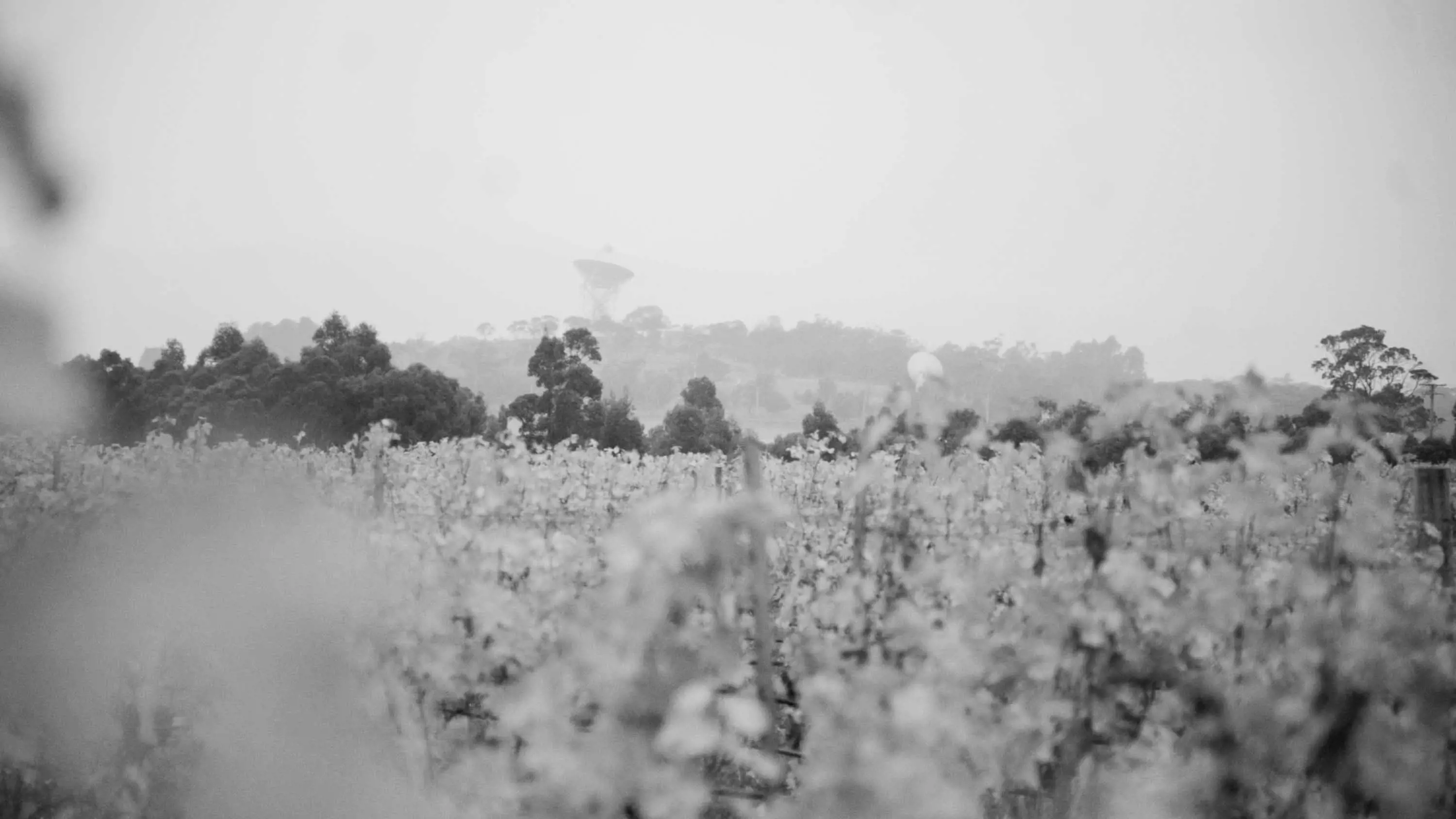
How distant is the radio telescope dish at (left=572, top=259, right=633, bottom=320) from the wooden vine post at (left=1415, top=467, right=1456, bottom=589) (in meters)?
91.4

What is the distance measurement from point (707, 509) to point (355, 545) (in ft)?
13.1

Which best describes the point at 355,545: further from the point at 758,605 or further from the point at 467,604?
the point at 758,605

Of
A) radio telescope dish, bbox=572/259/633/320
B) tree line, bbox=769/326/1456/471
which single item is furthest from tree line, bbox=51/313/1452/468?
radio telescope dish, bbox=572/259/633/320

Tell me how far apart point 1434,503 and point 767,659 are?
5140 millimetres

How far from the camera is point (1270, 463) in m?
3.14

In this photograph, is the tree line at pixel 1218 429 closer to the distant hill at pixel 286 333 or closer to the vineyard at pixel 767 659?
the vineyard at pixel 767 659

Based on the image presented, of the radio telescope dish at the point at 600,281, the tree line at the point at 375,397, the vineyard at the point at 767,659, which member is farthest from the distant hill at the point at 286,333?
A: the vineyard at the point at 767,659

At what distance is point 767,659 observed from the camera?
2.82 meters

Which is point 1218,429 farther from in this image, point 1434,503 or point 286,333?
point 286,333

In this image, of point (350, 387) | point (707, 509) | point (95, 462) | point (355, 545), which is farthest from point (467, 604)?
point (350, 387)

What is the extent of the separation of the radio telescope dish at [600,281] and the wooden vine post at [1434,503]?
9144cm

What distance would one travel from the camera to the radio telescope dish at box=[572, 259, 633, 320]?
93625 millimetres

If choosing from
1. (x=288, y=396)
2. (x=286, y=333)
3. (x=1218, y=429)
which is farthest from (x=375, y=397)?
(x=286, y=333)

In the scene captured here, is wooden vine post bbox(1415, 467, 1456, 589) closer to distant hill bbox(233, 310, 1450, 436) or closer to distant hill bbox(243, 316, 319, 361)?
distant hill bbox(233, 310, 1450, 436)
